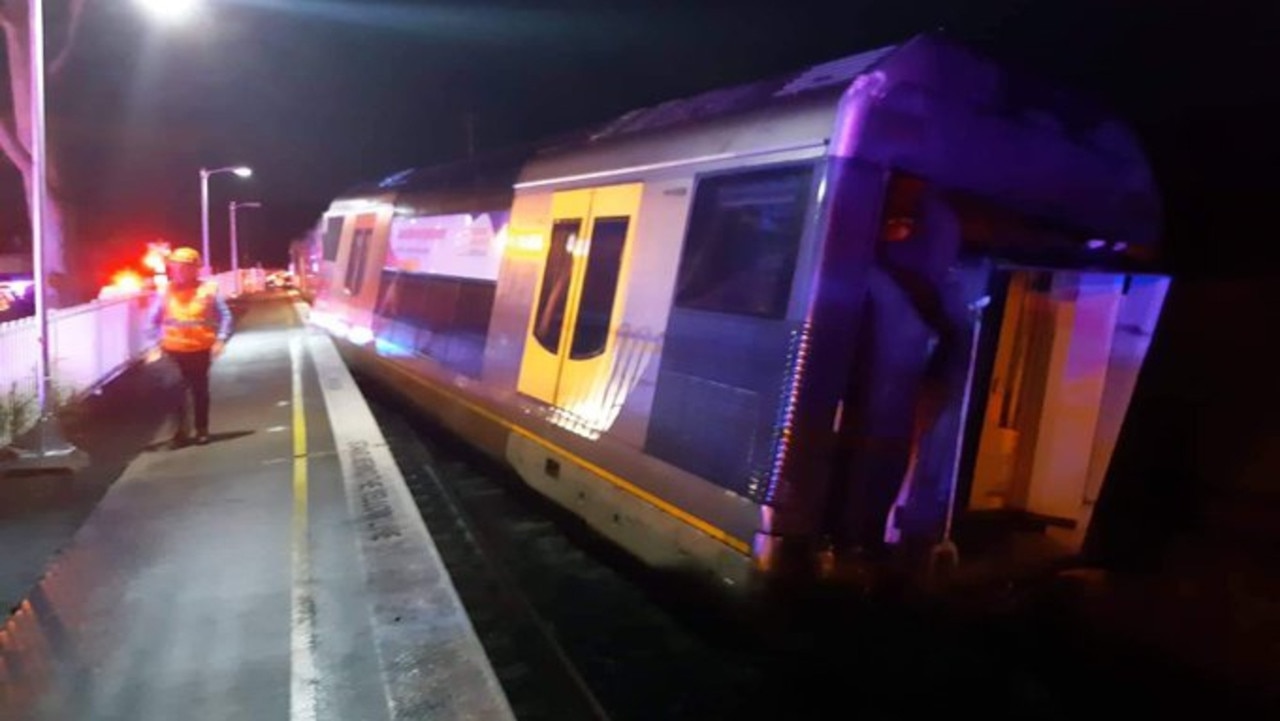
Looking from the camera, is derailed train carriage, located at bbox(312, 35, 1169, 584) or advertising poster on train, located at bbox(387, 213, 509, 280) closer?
derailed train carriage, located at bbox(312, 35, 1169, 584)

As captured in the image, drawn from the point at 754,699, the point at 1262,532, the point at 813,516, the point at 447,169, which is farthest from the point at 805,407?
the point at 447,169

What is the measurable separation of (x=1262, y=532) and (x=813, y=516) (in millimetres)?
2809

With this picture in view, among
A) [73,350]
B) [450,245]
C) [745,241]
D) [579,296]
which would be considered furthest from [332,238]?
[745,241]

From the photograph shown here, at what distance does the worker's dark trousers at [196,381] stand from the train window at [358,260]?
224 inches

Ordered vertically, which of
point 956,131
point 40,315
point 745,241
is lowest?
point 40,315

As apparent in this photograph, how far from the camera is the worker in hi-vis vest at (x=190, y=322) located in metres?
8.96

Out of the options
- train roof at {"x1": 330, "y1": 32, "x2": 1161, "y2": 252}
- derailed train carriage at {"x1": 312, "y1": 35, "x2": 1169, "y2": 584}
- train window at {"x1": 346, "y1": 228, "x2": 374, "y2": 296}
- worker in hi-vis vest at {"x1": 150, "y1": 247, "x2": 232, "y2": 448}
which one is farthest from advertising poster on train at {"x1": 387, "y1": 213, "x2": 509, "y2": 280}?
train roof at {"x1": 330, "y1": 32, "x2": 1161, "y2": 252}

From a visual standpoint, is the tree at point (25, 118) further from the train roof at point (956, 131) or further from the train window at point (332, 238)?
the train roof at point (956, 131)

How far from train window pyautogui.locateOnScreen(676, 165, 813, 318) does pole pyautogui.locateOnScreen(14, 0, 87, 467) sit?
6205 millimetres

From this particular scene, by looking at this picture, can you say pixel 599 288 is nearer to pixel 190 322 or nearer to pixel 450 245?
pixel 450 245

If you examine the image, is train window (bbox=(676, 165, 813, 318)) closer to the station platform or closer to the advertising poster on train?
the station platform

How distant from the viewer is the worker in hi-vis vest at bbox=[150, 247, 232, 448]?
8961mm

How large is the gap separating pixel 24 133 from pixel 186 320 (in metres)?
13.6

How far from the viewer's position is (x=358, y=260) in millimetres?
15883
